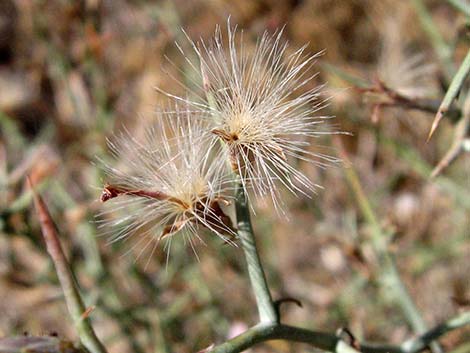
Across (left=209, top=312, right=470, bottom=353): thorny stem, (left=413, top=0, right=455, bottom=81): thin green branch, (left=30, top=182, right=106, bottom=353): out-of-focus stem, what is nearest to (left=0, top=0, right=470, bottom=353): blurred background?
(left=413, top=0, right=455, bottom=81): thin green branch

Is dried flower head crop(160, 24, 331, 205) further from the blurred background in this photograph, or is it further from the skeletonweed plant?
the blurred background

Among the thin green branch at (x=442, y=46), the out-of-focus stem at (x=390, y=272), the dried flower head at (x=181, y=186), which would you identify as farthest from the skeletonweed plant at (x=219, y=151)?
the thin green branch at (x=442, y=46)

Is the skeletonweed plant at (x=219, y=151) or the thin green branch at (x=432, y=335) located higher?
the skeletonweed plant at (x=219, y=151)

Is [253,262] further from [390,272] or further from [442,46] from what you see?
[442,46]

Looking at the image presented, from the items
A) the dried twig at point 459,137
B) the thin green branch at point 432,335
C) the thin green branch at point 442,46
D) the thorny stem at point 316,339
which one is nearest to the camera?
the thorny stem at point 316,339

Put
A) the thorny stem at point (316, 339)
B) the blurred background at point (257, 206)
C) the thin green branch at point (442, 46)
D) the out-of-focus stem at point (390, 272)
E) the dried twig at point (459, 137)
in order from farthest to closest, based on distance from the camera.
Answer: the blurred background at point (257, 206), the thin green branch at point (442, 46), the out-of-focus stem at point (390, 272), the dried twig at point (459, 137), the thorny stem at point (316, 339)

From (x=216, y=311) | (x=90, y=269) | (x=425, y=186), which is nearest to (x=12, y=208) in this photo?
(x=90, y=269)

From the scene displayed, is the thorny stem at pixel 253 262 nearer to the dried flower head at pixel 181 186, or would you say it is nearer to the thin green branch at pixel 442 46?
the dried flower head at pixel 181 186
